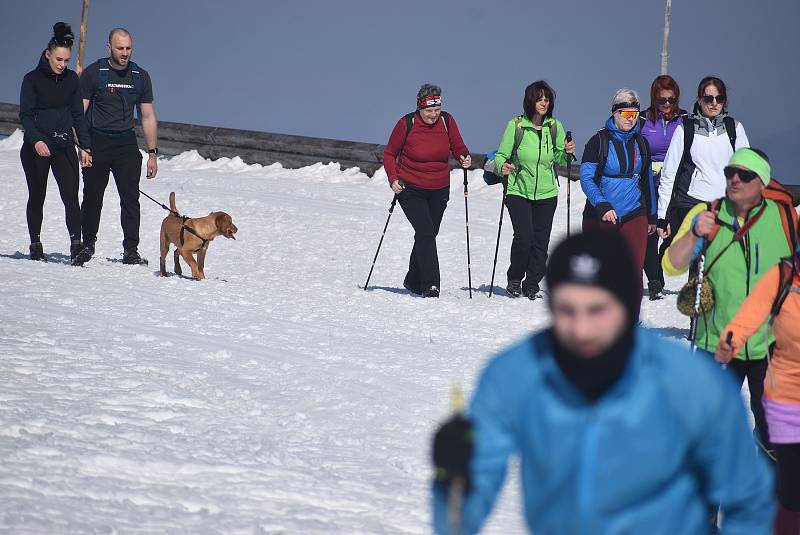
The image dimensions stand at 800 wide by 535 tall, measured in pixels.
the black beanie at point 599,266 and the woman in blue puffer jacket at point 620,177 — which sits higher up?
A: the woman in blue puffer jacket at point 620,177

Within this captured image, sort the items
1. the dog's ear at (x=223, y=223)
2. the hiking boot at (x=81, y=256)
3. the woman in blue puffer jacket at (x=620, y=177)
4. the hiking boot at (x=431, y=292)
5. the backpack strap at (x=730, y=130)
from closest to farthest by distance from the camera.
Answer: the backpack strap at (x=730, y=130), the woman in blue puffer jacket at (x=620, y=177), the hiking boot at (x=431, y=292), the hiking boot at (x=81, y=256), the dog's ear at (x=223, y=223)

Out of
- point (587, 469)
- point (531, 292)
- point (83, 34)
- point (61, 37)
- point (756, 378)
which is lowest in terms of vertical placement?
point (531, 292)

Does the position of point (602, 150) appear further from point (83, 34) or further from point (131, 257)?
point (83, 34)

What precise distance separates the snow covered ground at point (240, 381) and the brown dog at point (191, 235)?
282 mm

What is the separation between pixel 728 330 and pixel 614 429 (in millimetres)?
2045

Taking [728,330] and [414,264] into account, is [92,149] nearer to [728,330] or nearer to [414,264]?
[414,264]

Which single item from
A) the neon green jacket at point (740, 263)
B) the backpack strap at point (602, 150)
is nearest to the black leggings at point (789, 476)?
the neon green jacket at point (740, 263)

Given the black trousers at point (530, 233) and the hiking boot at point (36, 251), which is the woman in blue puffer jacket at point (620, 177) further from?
the hiking boot at point (36, 251)

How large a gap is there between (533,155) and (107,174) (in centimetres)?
426

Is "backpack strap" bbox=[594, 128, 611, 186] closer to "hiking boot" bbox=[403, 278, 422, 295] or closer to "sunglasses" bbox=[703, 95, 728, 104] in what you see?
"sunglasses" bbox=[703, 95, 728, 104]

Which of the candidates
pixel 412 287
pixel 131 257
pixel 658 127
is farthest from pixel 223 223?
pixel 658 127

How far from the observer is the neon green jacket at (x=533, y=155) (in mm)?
10906

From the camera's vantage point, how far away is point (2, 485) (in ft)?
14.6

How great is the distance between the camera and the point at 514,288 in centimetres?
1142
